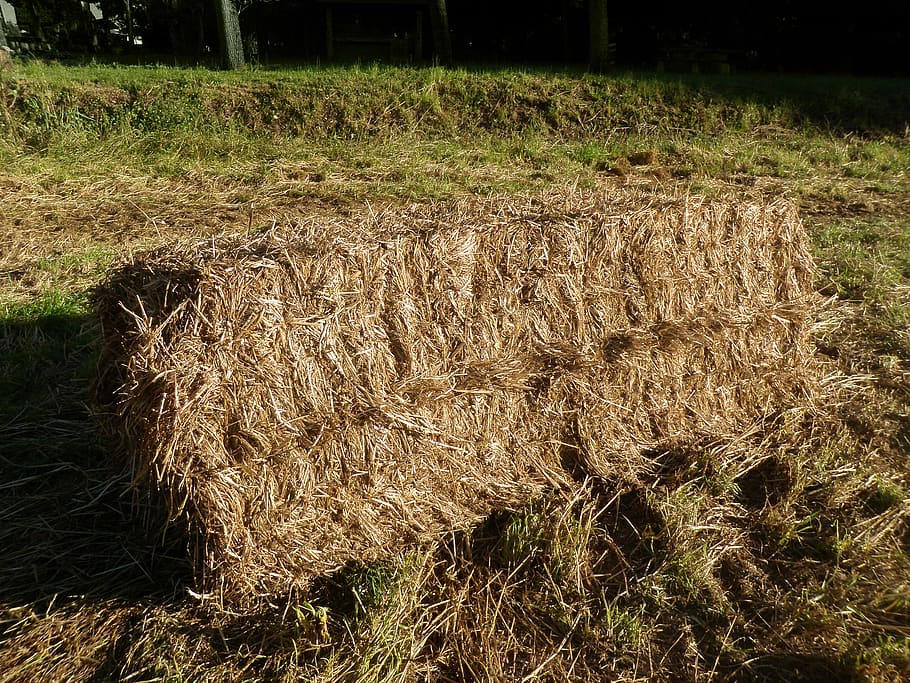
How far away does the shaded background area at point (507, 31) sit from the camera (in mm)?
16781

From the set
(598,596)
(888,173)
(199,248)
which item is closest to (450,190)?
(199,248)

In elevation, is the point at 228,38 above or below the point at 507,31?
below

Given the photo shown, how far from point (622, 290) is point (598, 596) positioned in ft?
4.73

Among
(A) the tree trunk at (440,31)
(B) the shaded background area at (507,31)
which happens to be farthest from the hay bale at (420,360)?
(B) the shaded background area at (507,31)

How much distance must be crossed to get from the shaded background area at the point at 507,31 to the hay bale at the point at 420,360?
1386 cm

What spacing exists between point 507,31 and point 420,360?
704 inches

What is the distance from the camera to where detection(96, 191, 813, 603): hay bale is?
2619 millimetres

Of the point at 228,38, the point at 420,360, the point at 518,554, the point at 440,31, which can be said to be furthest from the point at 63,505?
the point at 440,31

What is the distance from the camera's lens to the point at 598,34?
14203 mm

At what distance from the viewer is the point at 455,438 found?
3137 millimetres

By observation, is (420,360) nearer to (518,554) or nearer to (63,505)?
(518,554)

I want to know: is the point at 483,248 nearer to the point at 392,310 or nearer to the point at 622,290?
the point at 392,310

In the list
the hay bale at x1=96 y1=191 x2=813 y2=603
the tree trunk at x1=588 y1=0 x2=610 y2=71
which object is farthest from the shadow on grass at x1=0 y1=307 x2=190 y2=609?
the tree trunk at x1=588 y1=0 x2=610 y2=71

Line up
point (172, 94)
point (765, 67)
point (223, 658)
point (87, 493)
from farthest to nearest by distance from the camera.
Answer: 1. point (765, 67)
2. point (172, 94)
3. point (87, 493)
4. point (223, 658)
